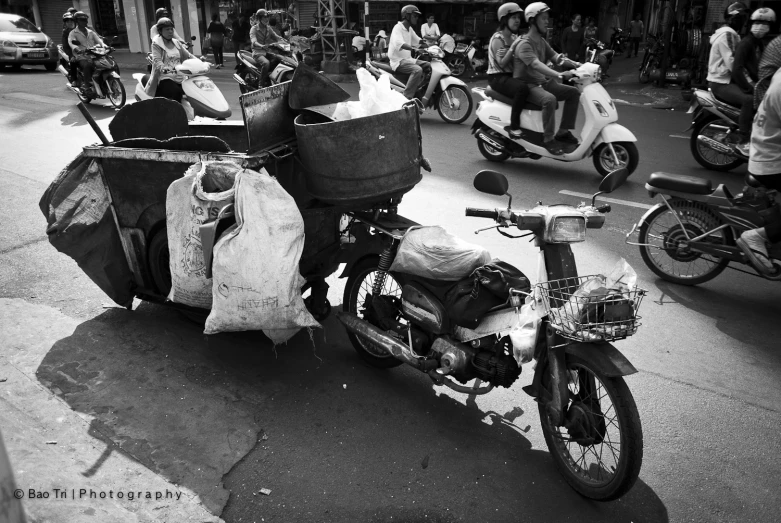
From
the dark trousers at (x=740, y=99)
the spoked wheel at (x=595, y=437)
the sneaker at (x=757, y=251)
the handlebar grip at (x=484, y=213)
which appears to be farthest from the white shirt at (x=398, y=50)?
the spoked wheel at (x=595, y=437)

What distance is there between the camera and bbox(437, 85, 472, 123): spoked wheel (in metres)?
10.9

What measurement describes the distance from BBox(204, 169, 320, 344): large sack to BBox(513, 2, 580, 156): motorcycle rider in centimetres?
500

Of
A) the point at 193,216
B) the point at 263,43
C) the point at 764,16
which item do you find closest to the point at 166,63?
the point at 263,43

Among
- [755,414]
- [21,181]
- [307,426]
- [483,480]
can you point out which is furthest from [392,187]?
[21,181]

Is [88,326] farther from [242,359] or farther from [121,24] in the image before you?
[121,24]

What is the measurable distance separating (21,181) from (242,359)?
16.4 feet

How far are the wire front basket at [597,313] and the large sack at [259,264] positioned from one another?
1.38 metres

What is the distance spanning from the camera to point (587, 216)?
2947 millimetres

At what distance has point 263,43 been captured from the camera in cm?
1309

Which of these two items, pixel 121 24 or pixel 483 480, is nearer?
pixel 483 480

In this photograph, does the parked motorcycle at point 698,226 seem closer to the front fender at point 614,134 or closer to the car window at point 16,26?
the front fender at point 614,134

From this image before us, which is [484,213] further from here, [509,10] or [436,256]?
[509,10]

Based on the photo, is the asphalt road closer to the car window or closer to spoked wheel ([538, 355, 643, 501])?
spoked wheel ([538, 355, 643, 501])

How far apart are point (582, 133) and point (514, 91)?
0.96 metres
